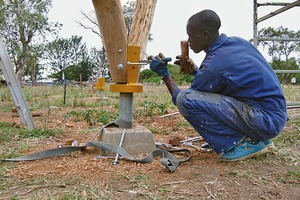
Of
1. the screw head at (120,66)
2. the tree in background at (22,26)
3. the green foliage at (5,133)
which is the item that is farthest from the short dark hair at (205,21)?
the tree in background at (22,26)

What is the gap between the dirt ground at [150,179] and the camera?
1692 millimetres

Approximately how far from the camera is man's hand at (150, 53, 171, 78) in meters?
2.34

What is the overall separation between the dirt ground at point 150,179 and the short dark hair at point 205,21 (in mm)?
883

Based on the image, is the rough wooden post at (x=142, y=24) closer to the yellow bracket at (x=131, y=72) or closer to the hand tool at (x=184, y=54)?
the yellow bracket at (x=131, y=72)

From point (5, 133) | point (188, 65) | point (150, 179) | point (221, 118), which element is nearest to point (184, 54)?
point (188, 65)

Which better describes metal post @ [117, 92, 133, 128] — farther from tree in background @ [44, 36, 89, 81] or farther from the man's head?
tree in background @ [44, 36, 89, 81]

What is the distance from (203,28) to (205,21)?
1.9 inches

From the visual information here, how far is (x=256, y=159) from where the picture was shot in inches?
90.9

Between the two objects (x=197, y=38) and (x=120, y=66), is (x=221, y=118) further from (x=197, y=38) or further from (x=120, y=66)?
(x=120, y=66)

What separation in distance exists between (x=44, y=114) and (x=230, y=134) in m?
3.12

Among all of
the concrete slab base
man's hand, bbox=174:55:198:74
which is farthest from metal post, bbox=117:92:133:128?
man's hand, bbox=174:55:198:74

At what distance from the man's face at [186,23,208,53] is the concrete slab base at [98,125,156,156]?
0.71m

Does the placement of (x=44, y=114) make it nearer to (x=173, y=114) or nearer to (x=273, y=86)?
(x=173, y=114)

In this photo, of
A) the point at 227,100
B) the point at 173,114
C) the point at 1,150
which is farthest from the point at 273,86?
the point at 173,114
